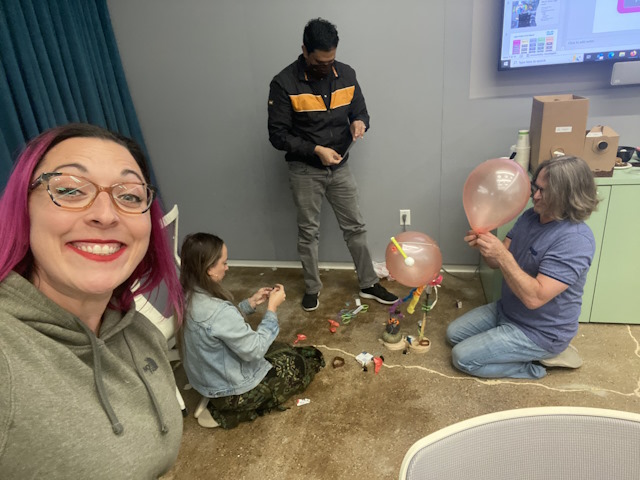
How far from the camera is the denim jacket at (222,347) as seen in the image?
65.3 inches

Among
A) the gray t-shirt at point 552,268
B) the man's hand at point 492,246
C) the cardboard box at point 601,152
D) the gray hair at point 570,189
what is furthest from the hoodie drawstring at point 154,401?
the cardboard box at point 601,152

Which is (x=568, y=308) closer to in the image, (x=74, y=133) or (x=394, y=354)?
(x=394, y=354)

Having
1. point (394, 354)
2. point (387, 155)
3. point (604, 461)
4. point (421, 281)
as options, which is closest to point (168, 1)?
point (387, 155)

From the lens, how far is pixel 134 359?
922 millimetres

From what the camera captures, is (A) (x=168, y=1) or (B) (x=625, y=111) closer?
(B) (x=625, y=111)

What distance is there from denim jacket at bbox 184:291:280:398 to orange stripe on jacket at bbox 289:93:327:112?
3.86 ft

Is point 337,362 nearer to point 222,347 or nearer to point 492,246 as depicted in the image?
point 222,347

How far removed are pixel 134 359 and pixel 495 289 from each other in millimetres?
2094

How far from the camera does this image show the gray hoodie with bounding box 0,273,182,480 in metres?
0.66

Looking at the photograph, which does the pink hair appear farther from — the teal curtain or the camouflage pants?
the teal curtain

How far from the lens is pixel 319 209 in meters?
2.68

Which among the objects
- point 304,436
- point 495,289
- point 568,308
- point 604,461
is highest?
point 604,461

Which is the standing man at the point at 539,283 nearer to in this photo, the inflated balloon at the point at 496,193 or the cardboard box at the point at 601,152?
the inflated balloon at the point at 496,193

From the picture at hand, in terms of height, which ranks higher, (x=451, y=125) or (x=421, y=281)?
(x=451, y=125)
